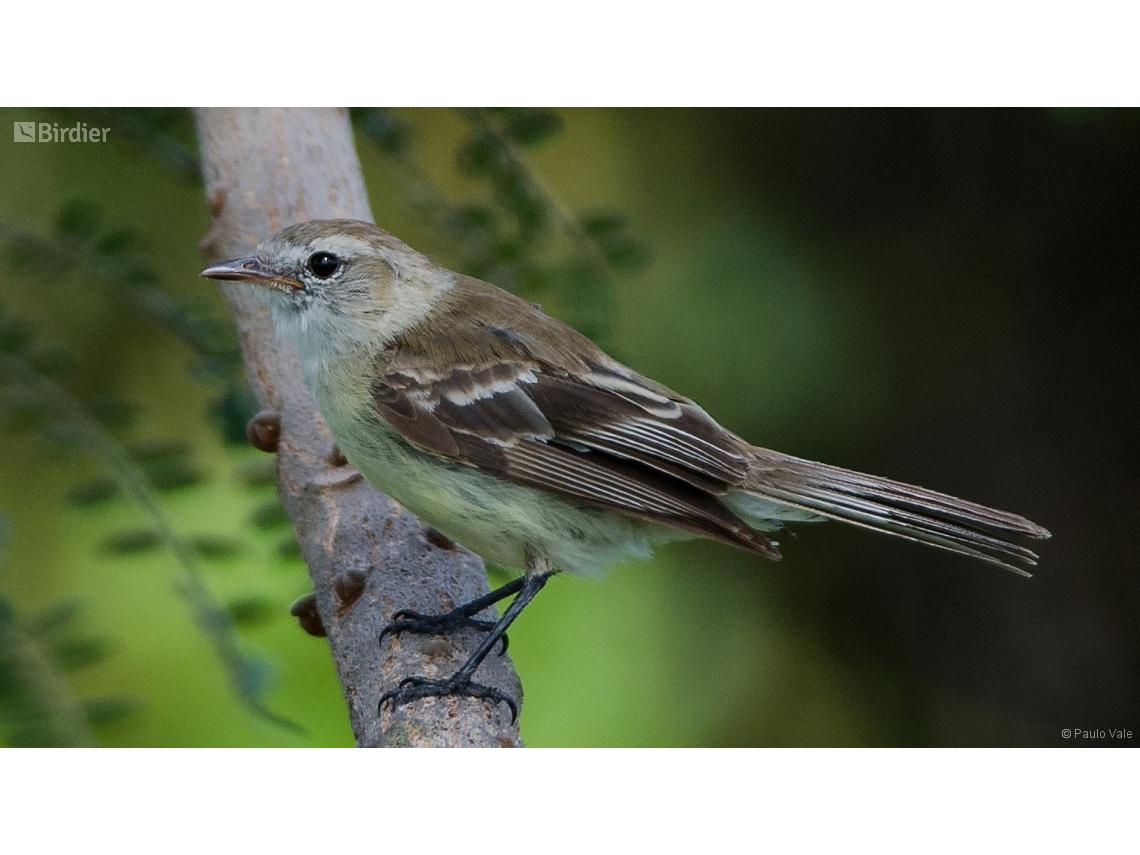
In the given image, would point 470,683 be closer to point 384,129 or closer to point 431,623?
point 431,623

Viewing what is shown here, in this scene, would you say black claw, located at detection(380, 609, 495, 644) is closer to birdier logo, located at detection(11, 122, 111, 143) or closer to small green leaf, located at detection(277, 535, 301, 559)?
small green leaf, located at detection(277, 535, 301, 559)

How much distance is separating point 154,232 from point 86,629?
40.3 inches

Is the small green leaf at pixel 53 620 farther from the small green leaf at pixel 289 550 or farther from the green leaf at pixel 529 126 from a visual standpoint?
the green leaf at pixel 529 126

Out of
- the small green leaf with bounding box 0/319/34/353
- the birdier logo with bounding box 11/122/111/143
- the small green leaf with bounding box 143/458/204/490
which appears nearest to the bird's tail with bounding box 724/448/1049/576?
the small green leaf with bounding box 143/458/204/490

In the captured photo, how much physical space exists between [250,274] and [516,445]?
583 mm

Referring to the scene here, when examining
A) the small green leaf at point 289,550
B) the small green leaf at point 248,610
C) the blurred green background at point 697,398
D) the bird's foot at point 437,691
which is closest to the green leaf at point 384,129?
the blurred green background at point 697,398

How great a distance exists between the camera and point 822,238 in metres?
3.55

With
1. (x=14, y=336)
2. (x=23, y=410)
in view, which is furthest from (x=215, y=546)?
(x=14, y=336)

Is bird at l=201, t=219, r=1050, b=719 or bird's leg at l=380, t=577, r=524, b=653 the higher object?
bird at l=201, t=219, r=1050, b=719

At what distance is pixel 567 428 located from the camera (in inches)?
89.7

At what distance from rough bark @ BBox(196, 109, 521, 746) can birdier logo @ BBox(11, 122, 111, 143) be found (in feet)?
0.83

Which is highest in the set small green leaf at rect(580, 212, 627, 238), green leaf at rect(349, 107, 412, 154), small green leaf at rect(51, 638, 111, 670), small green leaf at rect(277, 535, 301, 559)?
green leaf at rect(349, 107, 412, 154)

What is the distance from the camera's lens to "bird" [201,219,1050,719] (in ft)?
7.27

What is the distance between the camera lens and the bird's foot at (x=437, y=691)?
2012 millimetres
